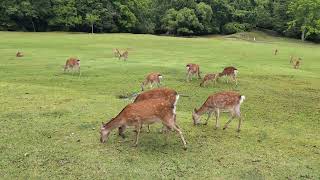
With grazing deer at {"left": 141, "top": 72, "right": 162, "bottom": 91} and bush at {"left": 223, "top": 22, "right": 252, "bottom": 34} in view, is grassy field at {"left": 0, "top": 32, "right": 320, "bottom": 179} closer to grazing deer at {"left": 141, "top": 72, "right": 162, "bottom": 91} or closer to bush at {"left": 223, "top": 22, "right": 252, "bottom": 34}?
grazing deer at {"left": 141, "top": 72, "right": 162, "bottom": 91}

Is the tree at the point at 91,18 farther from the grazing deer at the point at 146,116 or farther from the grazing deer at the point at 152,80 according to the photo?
the grazing deer at the point at 146,116

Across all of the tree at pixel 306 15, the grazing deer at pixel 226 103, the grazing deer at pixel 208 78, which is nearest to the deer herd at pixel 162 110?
the grazing deer at pixel 226 103

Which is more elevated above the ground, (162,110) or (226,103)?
(162,110)

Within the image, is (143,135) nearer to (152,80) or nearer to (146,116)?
(146,116)

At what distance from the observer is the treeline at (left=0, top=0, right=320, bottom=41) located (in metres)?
67.0

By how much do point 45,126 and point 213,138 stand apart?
4532mm

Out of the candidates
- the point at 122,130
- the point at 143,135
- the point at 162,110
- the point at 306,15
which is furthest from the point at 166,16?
the point at 162,110

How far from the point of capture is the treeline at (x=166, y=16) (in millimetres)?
67000

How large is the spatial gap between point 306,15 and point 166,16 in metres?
21.8

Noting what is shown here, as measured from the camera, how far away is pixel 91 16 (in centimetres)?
6650

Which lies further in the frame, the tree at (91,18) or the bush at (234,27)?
the bush at (234,27)

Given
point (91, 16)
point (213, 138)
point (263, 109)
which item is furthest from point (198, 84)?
point (91, 16)

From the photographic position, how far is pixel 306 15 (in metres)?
71.8

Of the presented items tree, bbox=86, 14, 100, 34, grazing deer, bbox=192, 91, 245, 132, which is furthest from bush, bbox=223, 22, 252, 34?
grazing deer, bbox=192, 91, 245, 132
